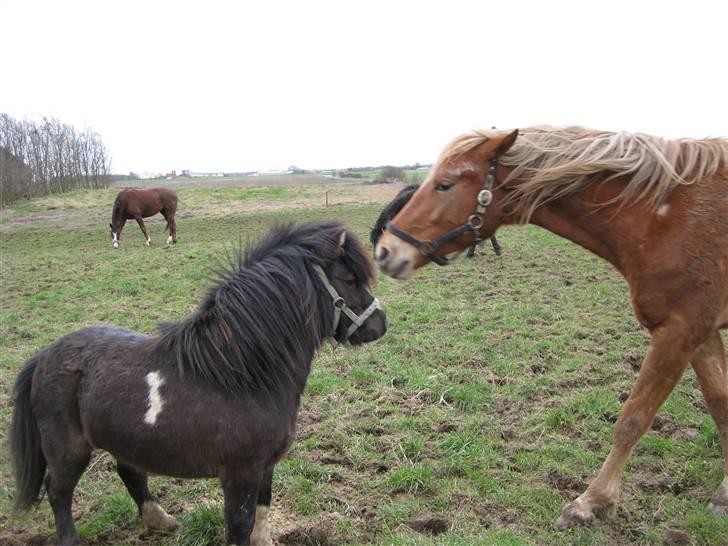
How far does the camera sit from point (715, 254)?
10.1 feet

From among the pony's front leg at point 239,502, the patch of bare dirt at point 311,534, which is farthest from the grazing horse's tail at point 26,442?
the patch of bare dirt at point 311,534

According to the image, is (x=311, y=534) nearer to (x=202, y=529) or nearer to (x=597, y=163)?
(x=202, y=529)

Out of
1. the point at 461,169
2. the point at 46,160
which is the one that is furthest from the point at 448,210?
the point at 46,160

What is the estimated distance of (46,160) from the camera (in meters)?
41.9

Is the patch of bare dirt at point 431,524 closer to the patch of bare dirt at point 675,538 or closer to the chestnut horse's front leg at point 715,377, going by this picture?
the patch of bare dirt at point 675,538

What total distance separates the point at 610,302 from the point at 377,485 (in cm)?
558

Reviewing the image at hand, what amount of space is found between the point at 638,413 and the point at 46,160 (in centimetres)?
4746

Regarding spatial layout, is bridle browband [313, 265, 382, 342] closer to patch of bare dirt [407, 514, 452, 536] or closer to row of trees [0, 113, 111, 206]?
patch of bare dirt [407, 514, 452, 536]

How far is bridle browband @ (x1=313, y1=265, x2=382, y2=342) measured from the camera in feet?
9.70

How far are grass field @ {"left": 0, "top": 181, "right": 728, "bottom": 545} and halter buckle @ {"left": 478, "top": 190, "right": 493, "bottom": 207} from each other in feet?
4.66

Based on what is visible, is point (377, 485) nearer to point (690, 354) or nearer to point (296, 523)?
point (296, 523)

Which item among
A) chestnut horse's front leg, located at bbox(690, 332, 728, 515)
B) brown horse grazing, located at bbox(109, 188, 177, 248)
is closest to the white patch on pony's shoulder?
chestnut horse's front leg, located at bbox(690, 332, 728, 515)

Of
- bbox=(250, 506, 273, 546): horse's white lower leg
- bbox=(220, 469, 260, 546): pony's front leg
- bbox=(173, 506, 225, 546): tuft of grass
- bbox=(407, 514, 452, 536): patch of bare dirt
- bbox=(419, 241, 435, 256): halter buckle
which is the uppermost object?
bbox=(419, 241, 435, 256): halter buckle

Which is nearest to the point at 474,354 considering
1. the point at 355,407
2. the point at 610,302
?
the point at 355,407
